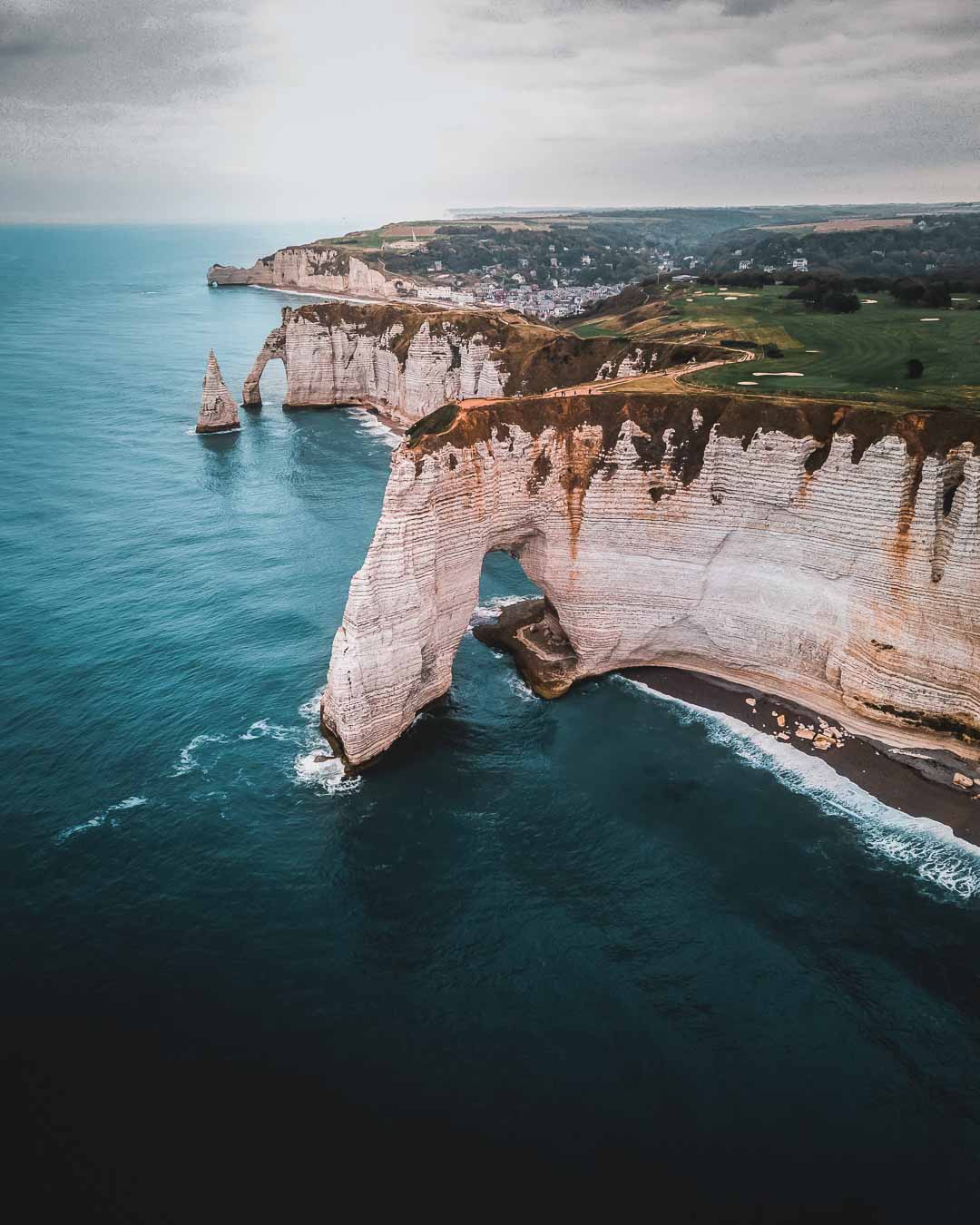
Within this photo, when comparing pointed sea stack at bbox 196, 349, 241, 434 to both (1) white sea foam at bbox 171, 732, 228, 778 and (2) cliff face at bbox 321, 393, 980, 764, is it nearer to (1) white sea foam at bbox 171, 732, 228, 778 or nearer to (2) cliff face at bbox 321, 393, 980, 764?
(2) cliff face at bbox 321, 393, 980, 764

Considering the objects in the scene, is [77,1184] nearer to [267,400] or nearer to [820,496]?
[820,496]

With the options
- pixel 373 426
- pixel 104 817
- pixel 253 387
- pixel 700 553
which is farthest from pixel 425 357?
pixel 104 817

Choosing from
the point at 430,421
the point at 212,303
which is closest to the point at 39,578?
the point at 430,421

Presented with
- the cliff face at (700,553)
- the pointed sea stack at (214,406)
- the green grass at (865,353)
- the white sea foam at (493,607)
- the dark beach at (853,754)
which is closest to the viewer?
the dark beach at (853,754)

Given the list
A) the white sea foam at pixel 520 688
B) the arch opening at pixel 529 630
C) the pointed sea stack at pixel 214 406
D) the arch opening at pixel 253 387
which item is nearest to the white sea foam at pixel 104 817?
the white sea foam at pixel 520 688

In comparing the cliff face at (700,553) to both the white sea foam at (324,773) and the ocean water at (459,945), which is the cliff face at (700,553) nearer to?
the white sea foam at (324,773)

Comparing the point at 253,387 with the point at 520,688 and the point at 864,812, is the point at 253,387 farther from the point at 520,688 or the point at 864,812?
the point at 864,812
